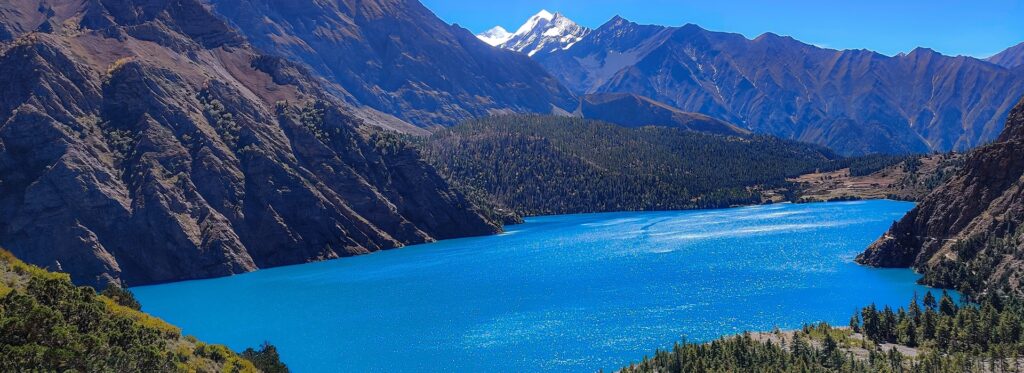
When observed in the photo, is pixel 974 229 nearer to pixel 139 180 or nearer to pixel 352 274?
pixel 352 274

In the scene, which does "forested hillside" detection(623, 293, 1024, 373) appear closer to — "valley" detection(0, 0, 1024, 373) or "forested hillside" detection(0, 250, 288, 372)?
"valley" detection(0, 0, 1024, 373)

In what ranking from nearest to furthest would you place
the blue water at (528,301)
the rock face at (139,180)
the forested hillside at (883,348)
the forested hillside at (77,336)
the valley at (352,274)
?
the forested hillside at (77,336), the forested hillside at (883,348), the valley at (352,274), the blue water at (528,301), the rock face at (139,180)

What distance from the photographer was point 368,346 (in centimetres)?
9206

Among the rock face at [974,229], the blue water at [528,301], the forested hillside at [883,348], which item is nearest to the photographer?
the forested hillside at [883,348]

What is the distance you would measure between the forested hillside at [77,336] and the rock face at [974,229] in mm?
87761

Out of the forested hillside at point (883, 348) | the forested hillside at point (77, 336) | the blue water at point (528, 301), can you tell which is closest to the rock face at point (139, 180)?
the blue water at point (528, 301)

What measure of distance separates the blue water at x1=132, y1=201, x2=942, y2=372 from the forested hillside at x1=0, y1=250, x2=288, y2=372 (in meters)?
27.2

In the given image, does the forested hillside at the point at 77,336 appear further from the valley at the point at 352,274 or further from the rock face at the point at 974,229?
the rock face at the point at 974,229

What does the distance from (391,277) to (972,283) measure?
93828 mm

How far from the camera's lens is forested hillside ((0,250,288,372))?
42.0 metres

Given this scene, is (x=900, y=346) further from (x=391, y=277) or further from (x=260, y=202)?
(x=260, y=202)

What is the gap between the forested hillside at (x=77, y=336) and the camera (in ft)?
138

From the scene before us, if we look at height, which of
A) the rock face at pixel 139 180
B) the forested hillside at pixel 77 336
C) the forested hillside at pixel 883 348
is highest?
the rock face at pixel 139 180

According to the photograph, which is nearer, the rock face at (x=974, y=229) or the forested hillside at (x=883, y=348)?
the forested hillside at (x=883, y=348)
